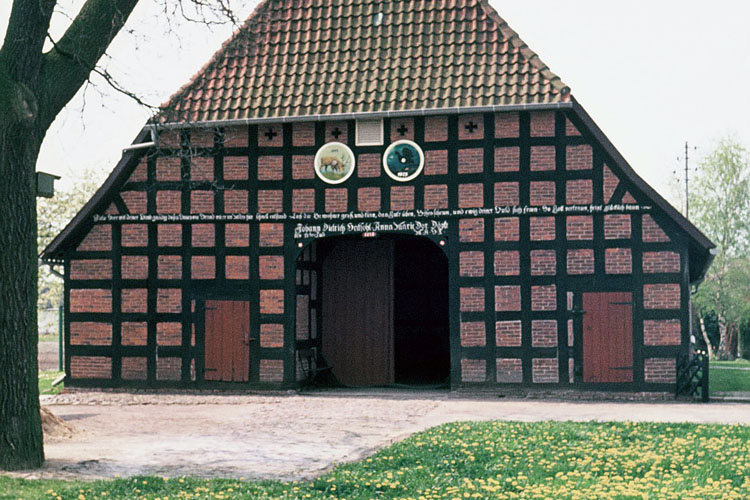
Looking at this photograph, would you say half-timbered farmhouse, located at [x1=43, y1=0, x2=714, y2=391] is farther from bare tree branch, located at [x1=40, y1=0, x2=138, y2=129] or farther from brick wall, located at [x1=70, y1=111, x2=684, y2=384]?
bare tree branch, located at [x1=40, y1=0, x2=138, y2=129]

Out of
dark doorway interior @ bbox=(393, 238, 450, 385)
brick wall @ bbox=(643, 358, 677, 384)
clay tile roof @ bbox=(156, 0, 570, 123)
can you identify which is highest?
clay tile roof @ bbox=(156, 0, 570, 123)

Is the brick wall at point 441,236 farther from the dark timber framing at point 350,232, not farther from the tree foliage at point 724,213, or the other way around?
the tree foliage at point 724,213

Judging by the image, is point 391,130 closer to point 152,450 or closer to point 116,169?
point 116,169

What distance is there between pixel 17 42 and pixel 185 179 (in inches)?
318

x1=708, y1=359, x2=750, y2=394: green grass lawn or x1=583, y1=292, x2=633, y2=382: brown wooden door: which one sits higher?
x1=583, y1=292, x2=633, y2=382: brown wooden door

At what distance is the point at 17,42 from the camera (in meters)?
9.67

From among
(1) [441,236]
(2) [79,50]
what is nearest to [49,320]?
(1) [441,236]

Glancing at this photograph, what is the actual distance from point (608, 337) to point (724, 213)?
28391mm

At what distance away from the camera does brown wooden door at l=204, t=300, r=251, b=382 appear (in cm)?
1744

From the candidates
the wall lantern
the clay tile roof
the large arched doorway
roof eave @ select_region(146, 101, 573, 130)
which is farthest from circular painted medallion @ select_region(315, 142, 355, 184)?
the wall lantern

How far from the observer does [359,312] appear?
63.2 ft

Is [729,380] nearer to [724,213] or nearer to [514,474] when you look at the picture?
[514,474]

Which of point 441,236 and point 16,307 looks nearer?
point 16,307

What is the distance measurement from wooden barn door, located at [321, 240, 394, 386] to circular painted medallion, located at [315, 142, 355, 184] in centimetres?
240
